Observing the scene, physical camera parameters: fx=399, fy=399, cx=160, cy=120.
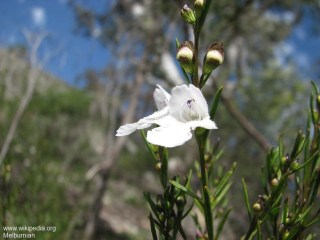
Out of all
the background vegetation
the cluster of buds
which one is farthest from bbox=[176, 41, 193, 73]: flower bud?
the background vegetation

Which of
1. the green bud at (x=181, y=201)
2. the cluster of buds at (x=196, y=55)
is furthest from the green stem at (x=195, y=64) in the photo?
the green bud at (x=181, y=201)

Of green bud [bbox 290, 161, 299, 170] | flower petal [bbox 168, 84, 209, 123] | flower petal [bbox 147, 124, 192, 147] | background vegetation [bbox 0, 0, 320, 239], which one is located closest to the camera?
flower petal [bbox 147, 124, 192, 147]

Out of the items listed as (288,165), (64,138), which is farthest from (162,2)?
(64,138)

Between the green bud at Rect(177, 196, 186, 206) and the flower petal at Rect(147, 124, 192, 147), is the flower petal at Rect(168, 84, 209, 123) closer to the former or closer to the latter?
the flower petal at Rect(147, 124, 192, 147)

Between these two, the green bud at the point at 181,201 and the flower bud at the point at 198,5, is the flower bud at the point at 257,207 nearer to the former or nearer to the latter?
the green bud at the point at 181,201

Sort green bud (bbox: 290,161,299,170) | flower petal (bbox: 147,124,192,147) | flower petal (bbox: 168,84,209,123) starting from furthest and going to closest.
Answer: green bud (bbox: 290,161,299,170) → flower petal (bbox: 168,84,209,123) → flower petal (bbox: 147,124,192,147)

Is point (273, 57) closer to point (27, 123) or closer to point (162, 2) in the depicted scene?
point (27, 123)

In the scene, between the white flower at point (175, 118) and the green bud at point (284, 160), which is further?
the green bud at point (284, 160)
